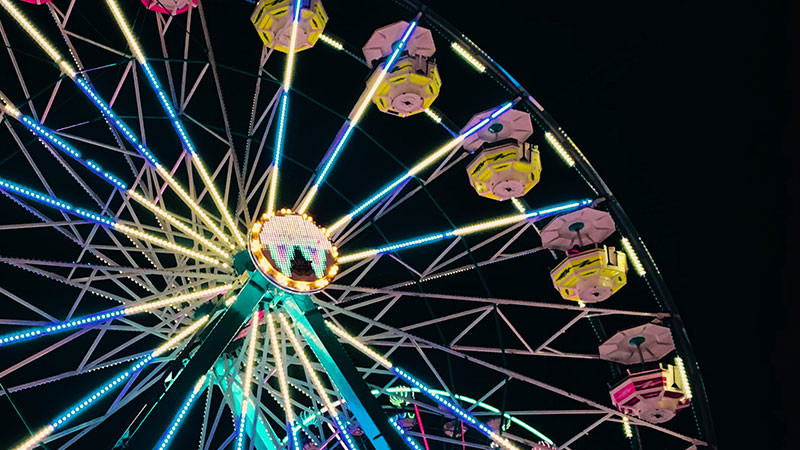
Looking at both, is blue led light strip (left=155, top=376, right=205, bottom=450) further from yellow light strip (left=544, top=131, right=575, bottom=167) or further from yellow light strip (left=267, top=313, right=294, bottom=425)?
yellow light strip (left=544, top=131, right=575, bottom=167)

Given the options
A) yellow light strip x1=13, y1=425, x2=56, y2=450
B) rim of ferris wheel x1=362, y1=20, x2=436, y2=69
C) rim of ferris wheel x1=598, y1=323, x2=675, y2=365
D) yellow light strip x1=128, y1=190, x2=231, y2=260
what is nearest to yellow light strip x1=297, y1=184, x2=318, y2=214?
yellow light strip x1=128, y1=190, x2=231, y2=260

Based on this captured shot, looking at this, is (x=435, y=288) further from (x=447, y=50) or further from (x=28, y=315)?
(x=28, y=315)

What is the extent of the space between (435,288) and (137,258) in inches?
224

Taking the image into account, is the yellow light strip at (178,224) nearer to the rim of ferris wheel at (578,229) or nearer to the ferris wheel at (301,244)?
the ferris wheel at (301,244)

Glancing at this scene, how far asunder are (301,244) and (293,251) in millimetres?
140

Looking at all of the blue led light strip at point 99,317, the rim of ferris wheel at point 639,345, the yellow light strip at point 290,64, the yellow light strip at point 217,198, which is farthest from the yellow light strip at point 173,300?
the rim of ferris wheel at point 639,345

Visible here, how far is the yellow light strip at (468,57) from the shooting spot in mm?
9227

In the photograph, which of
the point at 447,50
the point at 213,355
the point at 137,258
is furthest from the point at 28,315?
the point at 447,50

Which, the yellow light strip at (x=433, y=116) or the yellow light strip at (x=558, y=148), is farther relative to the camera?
the yellow light strip at (x=433, y=116)

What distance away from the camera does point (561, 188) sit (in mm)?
12883

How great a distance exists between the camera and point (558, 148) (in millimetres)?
9664

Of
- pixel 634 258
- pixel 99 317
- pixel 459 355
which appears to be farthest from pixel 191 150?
pixel 634 258

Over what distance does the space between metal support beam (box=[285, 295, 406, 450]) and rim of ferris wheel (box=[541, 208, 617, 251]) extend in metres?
4.00

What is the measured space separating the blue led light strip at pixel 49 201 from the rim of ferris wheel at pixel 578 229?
19.1 feet
